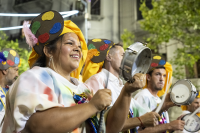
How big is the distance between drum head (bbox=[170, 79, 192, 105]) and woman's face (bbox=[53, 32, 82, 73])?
181 centimetres

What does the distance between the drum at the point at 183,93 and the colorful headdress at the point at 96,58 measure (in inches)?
44.3

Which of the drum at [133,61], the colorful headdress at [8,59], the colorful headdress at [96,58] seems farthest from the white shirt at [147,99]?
the colorful headdress at [8,59]

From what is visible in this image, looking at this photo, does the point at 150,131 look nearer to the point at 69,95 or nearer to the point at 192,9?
the point at 69,95

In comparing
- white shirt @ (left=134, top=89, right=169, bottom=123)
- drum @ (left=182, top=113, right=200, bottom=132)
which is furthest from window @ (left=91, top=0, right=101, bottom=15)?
drum @ (left=182, top=113, right=200, bottom=132)

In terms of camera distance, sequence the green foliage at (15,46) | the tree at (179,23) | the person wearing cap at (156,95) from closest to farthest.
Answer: the person wearing cap at (156,95) → the green foliage at (15,46) → the tree at (179,23)

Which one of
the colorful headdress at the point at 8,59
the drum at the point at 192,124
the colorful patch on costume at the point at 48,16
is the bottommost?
the drum at the point at 192,124

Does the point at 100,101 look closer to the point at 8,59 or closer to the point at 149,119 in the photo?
the point at 149,119

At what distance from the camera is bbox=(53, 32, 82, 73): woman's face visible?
6.15 ft

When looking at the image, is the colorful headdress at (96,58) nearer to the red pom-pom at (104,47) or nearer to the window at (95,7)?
the red pom-pom at (104,47)


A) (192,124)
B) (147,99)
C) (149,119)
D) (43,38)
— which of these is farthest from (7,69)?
(192,124)

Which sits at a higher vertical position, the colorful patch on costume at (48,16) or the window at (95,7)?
the window at (95,7)

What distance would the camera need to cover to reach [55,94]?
5.10 feet

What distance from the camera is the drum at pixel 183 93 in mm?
3084

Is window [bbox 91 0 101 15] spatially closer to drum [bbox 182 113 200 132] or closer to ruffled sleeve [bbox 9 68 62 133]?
drum [bbox 182 113 200 132]
